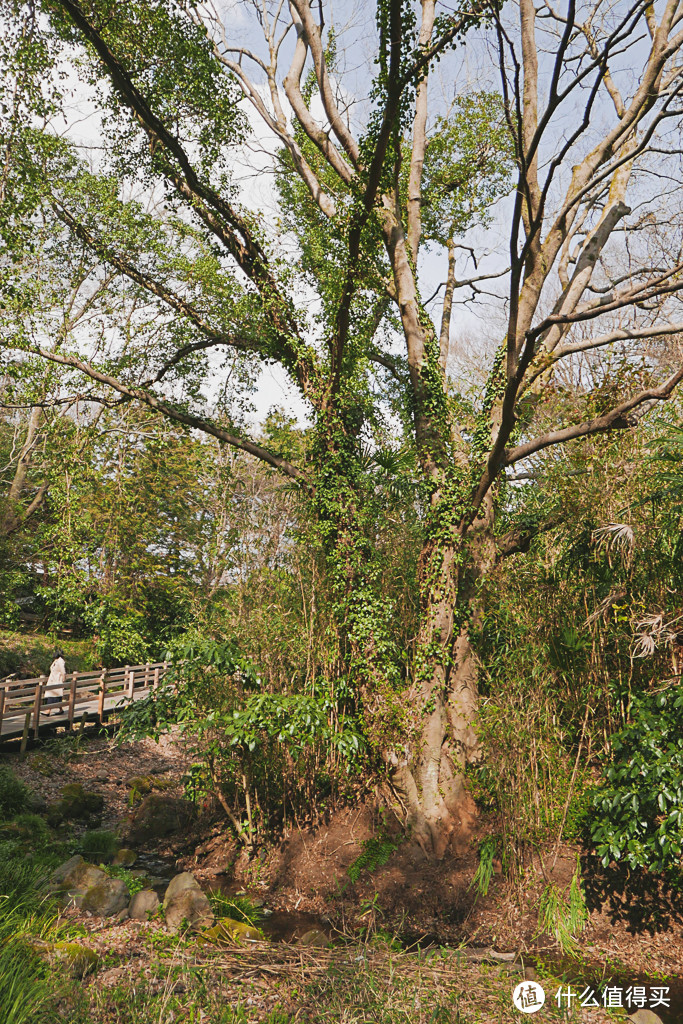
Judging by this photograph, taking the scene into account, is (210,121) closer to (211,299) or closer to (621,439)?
(211,299)

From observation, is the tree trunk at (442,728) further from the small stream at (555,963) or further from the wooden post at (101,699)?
the wooden post at (101,699)

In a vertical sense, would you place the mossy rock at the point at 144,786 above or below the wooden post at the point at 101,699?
below

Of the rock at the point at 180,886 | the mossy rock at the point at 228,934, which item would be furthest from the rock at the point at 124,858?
the mossy rock at the point at 228,934

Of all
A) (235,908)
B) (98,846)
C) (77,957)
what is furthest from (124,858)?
(77,957)

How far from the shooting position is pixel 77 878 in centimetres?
520

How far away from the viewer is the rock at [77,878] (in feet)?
16.5

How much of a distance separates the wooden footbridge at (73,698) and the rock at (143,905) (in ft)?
12.7

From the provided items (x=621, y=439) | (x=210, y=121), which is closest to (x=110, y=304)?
(x=210, y=121)

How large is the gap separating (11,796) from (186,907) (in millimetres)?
3382

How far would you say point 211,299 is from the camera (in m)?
9.39

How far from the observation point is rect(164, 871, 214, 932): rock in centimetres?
465

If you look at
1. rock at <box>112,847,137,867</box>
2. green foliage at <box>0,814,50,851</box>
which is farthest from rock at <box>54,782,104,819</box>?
rock at <box>112,847,137,867</box>

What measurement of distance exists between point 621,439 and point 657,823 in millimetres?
3525

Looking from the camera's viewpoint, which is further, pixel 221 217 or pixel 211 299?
pixel 211 299
